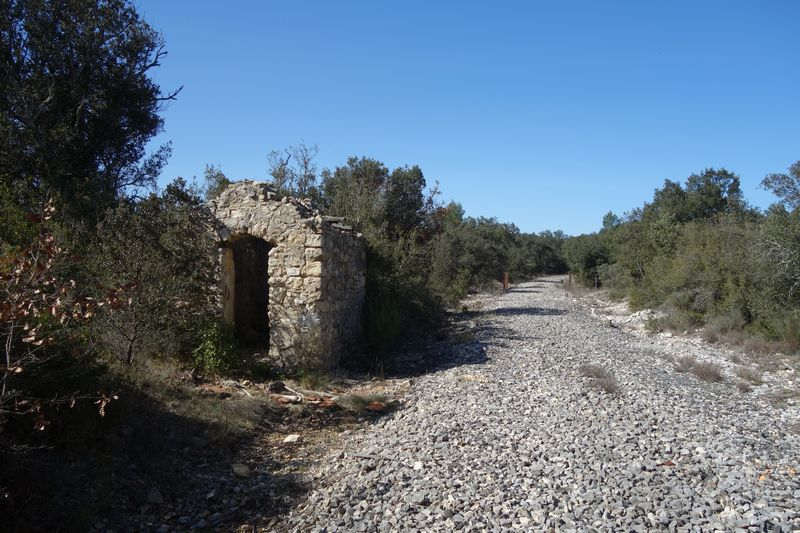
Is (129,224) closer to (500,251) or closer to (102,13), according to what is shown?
(102,13)

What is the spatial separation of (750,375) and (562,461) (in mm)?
7031

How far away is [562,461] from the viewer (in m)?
5.53

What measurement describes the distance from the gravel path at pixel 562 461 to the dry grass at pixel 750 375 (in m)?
0.85

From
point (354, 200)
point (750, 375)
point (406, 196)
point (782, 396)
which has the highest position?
point (406, 196)

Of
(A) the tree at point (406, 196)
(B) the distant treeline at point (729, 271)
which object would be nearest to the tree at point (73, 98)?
(A) the tree at point (406, 196)

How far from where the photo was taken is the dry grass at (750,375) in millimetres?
10030

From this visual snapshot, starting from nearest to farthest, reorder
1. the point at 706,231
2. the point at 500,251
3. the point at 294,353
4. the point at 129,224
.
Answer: the point at 129,224
the point at 294,353
the point at 706,231
the point at 500,251

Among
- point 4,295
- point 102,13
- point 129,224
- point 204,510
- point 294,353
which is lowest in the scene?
point 204,510

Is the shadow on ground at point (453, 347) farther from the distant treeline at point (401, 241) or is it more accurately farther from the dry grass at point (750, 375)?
the dry grass at point (750, 375)

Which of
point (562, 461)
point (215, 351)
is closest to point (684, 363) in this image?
point (562, 461)

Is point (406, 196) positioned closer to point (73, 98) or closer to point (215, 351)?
point (73, 98)

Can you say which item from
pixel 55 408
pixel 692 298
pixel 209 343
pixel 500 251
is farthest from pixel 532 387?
pixel 500 251

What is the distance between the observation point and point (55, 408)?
16.3 feet

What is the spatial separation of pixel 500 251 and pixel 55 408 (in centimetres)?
3398
